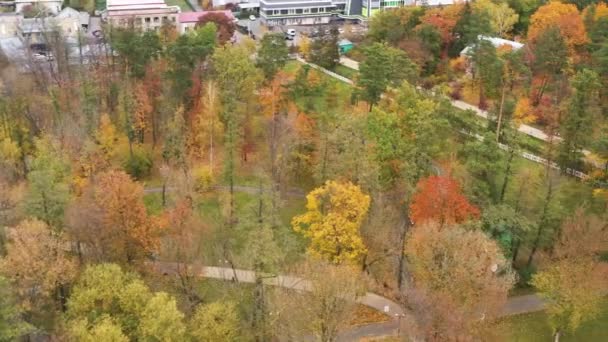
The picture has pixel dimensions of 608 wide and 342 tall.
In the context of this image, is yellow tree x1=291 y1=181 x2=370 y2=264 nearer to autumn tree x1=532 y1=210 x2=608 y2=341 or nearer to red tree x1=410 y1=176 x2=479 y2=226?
red tree x1=410 y1=176 x2=479 y2=226

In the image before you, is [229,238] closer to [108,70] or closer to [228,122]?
[228,122]

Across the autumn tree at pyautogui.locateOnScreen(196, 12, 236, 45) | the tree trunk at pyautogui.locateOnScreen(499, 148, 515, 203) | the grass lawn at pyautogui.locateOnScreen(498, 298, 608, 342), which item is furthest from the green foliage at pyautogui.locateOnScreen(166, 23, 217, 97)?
the grass lawn at pyautogui.locateOnScreen(498, 298, 608, 342)

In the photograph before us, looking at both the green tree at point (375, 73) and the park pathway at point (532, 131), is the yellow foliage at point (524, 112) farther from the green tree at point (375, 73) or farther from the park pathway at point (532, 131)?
the green tree at point (375, 73)

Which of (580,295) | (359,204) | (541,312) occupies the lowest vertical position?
(541,312)

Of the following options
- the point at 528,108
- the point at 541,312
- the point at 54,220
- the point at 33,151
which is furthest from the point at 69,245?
the point at 528,108

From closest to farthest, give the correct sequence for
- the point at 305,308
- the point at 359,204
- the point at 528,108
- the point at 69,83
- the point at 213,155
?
1. the point at 305,308
2. the point at 359,204
3. the point at 213,155
4. the point at 69,83
5. the point at 528,108

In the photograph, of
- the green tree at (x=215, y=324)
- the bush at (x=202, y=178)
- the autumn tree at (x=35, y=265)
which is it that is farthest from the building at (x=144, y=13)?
the green tree at (x=215, y=324)

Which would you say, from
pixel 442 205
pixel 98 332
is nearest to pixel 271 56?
pixel 442 205
